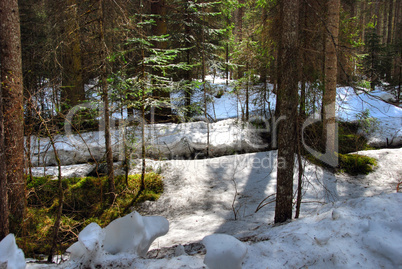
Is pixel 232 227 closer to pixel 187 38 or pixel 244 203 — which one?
pixel 244 203

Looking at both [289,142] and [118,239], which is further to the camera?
[289,142]

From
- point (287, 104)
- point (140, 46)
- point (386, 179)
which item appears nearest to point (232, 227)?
point (287, 104)

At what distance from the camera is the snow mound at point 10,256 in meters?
2.56

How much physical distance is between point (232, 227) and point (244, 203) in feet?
5.12

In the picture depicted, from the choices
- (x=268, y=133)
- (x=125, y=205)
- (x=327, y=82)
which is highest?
(x=327, y=82)

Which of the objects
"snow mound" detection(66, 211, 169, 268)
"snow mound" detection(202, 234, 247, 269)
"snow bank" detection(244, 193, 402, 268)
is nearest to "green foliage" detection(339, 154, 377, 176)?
"snow bank" detection(244, 193, 402, 268)

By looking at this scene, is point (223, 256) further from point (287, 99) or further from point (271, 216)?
point (271, 216)

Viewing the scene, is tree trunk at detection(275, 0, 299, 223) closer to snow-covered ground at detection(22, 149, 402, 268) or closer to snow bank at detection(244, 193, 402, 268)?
snow-covered ground at detection(22, 149, 402, 268)

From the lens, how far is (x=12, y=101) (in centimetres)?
480

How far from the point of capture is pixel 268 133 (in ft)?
36.7

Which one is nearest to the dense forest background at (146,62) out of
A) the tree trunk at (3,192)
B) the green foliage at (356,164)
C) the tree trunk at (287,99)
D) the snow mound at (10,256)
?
the tree trunk at (287,99)

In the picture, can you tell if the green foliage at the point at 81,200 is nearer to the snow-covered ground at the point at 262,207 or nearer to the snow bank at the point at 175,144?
the snow-covered ground at the point at 262,207

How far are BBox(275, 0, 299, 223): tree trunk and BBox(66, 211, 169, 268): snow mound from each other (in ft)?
8.10

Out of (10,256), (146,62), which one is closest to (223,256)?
(10,256)
